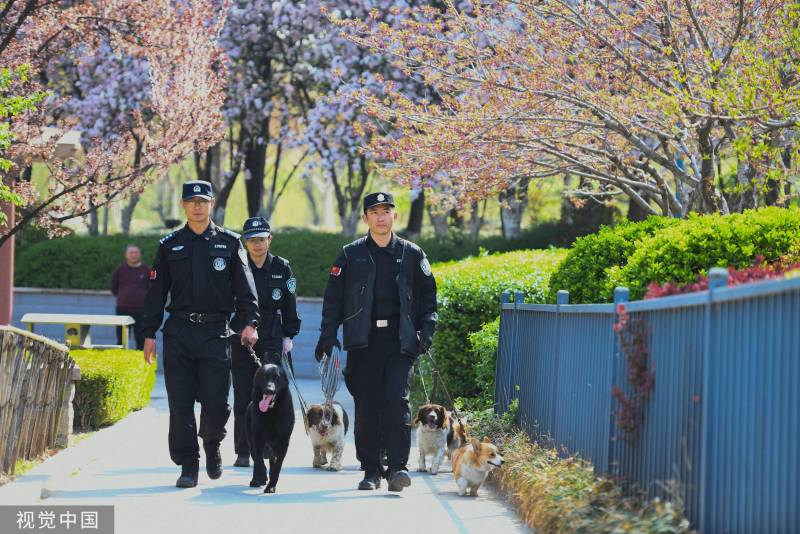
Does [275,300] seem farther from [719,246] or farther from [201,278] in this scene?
[719,246]

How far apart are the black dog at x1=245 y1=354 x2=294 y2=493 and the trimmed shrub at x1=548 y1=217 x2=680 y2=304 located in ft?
9.35

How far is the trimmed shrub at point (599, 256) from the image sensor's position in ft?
36.1

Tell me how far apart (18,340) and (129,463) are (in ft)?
6.54

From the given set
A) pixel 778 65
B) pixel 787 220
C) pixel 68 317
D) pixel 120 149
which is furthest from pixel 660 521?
pixel 68 317

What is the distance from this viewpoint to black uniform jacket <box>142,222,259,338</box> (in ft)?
32.1

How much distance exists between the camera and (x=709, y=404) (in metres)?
6.15

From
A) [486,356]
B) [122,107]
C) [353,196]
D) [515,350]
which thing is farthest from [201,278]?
[353,196]

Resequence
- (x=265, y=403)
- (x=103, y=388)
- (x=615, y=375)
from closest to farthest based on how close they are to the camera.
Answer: (x=615, y=375)
(x=265, y=403)
(x=103, y=388)

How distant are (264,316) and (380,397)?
5.53ft

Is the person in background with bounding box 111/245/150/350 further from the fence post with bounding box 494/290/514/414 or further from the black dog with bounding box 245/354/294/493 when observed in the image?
the black dog with bounding box 245/354/294/493

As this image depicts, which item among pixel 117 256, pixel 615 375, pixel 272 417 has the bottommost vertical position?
pixel 272 417

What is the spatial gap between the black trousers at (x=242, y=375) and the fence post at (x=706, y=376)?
5.53 metres

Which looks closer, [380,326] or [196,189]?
[196,189]

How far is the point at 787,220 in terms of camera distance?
9.18 metres
